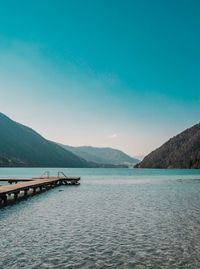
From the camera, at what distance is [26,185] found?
48.2 meters

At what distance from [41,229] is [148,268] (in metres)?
10.2

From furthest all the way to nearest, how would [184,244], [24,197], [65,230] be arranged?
[24,197] < [65,230] < [184,244]

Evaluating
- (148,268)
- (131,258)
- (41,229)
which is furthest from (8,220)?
(148,268)

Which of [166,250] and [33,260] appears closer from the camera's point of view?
[33,260]

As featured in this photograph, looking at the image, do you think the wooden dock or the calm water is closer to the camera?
the calm water

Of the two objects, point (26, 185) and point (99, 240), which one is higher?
point (26, 185)

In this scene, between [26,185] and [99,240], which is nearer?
[99,240]

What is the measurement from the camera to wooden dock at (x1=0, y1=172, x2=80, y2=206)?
38906 millimetres

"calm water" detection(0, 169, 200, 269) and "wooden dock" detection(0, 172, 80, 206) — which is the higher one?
"wooden dock" detection(0, 172, 80, 206)

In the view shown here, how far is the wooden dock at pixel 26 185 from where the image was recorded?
128 feet

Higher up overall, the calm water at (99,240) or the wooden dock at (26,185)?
the wooden dock at (26,185)

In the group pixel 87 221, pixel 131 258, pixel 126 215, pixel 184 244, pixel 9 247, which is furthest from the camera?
pixel 126 215

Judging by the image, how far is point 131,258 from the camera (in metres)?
15.9

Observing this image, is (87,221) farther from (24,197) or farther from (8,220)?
(24,197)
